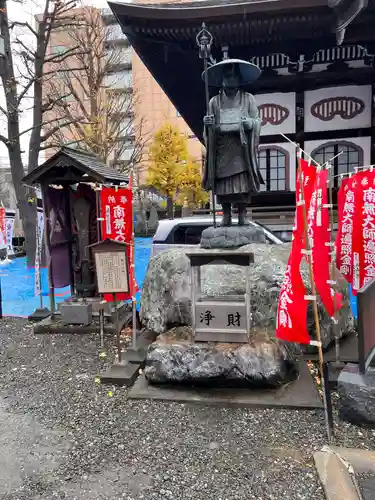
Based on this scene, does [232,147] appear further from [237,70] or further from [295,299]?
[295,299]

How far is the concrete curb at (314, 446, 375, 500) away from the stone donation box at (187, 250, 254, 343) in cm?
160

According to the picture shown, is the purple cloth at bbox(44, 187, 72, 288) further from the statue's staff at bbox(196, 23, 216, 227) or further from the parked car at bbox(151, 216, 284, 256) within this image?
the statue's staff at bbox(196, 23, 216, 227)

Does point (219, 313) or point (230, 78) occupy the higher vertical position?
point (230, 78)

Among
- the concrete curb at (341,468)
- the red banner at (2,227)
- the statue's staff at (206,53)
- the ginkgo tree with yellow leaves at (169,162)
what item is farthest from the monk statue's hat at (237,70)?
the ginkgo tree with yellow leaves at (169,162)

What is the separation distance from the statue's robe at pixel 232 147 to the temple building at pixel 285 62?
441cm

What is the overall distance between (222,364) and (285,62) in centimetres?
980

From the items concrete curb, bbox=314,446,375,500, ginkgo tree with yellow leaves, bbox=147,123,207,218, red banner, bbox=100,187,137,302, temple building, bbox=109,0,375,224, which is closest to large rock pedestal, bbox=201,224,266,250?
red banner, bbox=100,187,137,302

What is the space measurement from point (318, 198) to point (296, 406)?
7.28 ft

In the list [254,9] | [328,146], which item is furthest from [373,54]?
[254,9]

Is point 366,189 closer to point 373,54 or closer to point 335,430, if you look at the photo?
point 335,430

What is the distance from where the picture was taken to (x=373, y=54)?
10320mm

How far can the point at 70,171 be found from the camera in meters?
7.30

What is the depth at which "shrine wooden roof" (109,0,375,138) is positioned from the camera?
8.50 m

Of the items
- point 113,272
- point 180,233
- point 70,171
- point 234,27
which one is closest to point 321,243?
point 113,272
